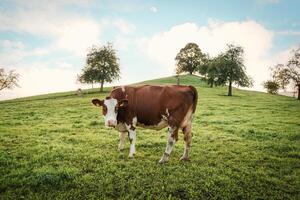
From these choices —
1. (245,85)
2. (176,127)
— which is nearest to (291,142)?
(176,127)

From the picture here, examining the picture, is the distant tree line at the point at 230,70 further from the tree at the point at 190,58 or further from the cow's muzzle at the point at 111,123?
the cow's muzzle at the point at 111,123

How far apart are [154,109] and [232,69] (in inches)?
1808

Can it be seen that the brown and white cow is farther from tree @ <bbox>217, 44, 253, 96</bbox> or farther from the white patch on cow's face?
tree @ <bbox>217, 44, 253, 96</bbox>

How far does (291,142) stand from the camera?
1245 cm

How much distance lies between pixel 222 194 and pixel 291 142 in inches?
301

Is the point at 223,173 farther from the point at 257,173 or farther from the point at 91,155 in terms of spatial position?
the point at 91,155

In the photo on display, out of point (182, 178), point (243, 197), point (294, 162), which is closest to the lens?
point (243, 197)

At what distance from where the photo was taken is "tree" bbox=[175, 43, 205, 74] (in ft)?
308

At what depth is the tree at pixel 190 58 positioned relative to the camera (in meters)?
93.9

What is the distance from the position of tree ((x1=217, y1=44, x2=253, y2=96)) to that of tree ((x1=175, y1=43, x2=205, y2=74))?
39977mm

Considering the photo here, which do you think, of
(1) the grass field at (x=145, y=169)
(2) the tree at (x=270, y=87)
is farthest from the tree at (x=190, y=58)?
(1) the grass field at (x=145, y=169)

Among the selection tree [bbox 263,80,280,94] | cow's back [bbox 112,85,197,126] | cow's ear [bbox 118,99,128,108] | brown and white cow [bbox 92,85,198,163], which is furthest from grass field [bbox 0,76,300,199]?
tree [bbox 263,80,280,94]

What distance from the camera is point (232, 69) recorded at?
51719 millimetres

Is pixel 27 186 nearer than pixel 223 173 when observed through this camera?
Yes
